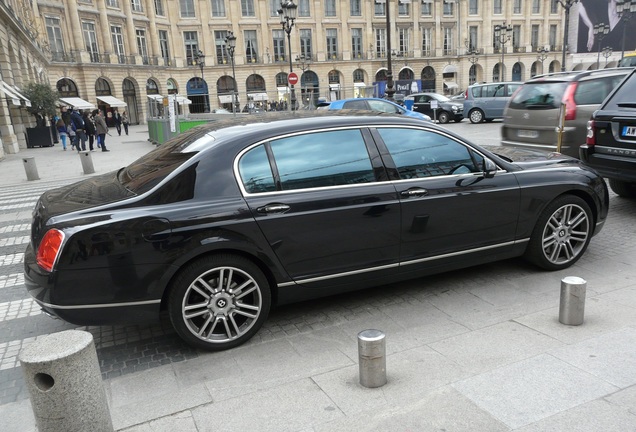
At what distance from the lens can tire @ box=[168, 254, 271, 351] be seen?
345 centimetres

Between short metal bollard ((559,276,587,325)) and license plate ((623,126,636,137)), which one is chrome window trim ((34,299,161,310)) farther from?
license plate ((623,126,636,137))

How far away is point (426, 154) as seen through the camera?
4273mm

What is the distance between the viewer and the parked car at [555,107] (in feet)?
27.5

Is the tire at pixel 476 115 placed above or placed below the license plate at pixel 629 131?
below

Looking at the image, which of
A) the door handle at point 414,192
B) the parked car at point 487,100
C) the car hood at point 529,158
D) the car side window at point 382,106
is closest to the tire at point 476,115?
the parked car at point 487,100

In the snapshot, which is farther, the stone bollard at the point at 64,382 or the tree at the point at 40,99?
the tree at the point at 40,99

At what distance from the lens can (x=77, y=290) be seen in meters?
3.24

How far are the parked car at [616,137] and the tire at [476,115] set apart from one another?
1750 centimetres

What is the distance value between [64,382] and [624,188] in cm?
818

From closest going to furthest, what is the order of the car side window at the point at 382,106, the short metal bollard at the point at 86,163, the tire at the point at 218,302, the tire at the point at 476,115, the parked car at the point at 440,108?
the tire at the point at 218,302 < the short metal bollard at the point at 86,163 < the car side window at the point at 382,106 < the tire at the point at 476,115 < the parked car at the point at 440,108

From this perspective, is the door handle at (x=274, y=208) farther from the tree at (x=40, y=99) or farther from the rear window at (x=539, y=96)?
the tree at (x=40, y=99)

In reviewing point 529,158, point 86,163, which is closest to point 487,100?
point 86,163

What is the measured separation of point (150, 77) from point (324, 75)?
2164 centimetres

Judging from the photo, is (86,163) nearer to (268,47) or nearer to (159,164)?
(159,164)
